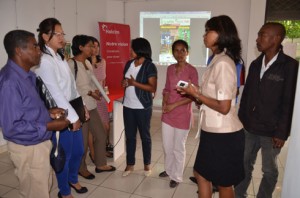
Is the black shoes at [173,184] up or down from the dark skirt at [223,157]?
down

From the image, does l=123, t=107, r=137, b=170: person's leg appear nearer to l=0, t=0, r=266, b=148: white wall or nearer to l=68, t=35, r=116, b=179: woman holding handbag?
l=68, t=35, r=116, b=179: woman holding handbag

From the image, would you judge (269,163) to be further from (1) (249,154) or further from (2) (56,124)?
(2) (56,124)

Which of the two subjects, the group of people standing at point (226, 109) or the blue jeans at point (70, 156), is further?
the blue jeans at point (70, 156)

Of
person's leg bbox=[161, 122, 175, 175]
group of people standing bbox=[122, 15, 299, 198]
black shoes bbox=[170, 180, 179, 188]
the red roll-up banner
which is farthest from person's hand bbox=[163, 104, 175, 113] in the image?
the red roll-up banner

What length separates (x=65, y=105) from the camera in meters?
1.92

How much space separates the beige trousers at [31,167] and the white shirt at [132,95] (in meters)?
1.20

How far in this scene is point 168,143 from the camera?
8.88ft

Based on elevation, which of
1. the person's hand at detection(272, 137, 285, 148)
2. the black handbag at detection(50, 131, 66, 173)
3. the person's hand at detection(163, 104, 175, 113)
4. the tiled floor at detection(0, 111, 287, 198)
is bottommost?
the tiled floor at detection(0, 111, 287, 198)

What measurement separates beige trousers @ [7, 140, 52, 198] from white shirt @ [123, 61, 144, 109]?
1195 millimetres

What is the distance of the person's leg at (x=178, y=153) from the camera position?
262cm

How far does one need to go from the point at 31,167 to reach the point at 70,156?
0.66m

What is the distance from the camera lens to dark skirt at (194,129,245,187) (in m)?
1.63

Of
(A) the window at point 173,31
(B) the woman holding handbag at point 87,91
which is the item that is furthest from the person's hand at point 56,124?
(A) the window at point 173,31

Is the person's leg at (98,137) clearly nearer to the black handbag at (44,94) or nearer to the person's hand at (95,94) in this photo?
the person's hand at (95,94)
